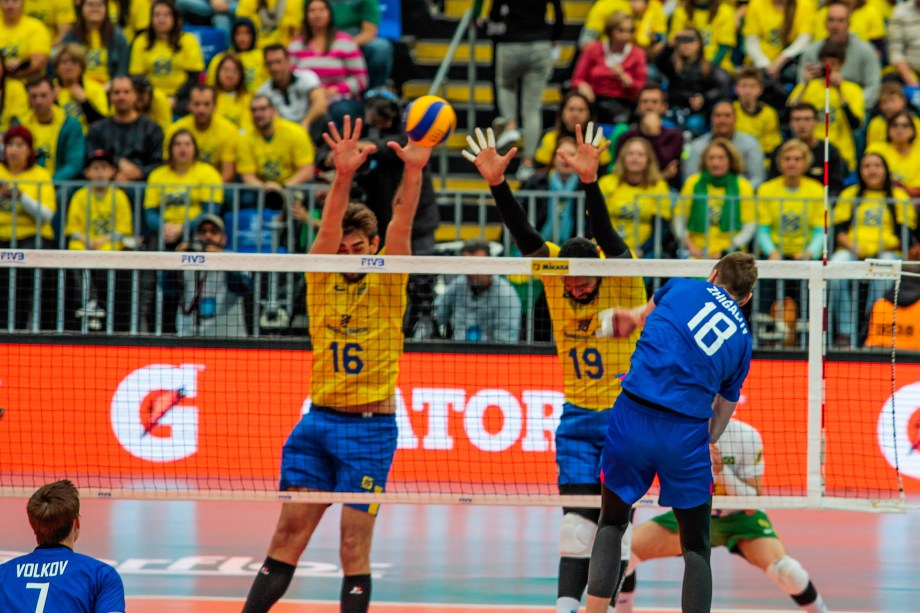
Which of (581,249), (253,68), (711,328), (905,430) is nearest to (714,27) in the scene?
(253,68)

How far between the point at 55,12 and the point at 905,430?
1022cm

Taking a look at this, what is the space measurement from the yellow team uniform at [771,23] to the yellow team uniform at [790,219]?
349 cm

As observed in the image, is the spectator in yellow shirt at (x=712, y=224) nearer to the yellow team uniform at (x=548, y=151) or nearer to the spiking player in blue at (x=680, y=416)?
the yellow team uniform at (x=548, y=151)

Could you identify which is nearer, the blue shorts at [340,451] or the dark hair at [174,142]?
the blue shorts at [340,451]

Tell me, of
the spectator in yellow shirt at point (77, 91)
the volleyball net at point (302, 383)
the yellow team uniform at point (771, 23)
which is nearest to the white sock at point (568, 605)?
the volleyball net at point (302, 383)

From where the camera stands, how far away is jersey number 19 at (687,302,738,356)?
6660 millimetres

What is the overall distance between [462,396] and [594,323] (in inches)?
159

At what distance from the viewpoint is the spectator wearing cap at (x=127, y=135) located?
13.7 m

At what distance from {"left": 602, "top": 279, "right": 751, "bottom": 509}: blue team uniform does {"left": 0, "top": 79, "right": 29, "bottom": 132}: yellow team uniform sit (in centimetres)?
964

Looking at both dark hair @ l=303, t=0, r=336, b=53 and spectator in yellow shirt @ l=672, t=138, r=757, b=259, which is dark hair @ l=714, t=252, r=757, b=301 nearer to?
spectator in yellow shirt @ l=672, t=138, r=757, b=259

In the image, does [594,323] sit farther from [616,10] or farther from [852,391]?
[616,10]

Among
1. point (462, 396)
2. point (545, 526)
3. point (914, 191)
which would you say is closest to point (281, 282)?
point (462, 396)

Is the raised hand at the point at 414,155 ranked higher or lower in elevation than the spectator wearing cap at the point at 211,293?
higher

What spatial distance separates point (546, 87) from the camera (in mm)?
16953
